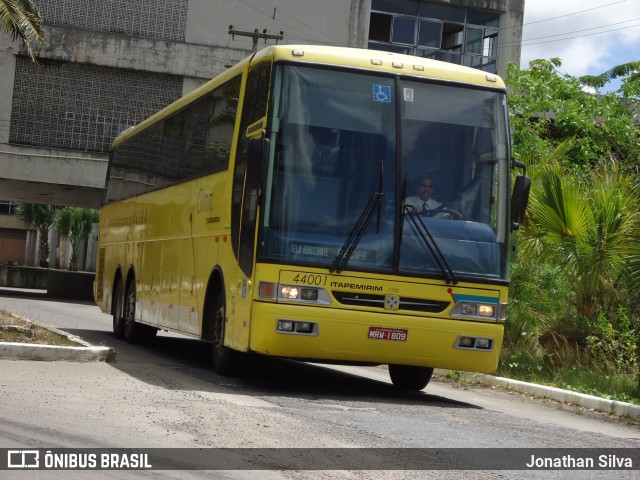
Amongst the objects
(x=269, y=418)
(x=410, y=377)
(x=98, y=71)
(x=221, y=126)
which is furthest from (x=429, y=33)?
(x=269, y=418)

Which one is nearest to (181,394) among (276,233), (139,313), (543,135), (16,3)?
(276,233)

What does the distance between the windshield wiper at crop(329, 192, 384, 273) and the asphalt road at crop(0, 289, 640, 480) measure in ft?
4.70

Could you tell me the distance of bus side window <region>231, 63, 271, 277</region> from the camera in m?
12.3

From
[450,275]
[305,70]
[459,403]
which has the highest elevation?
[305,70]

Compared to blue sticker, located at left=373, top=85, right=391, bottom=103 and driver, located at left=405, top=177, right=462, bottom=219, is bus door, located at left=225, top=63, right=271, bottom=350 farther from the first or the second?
driver, located at left=405, top=177, right=462, bottom=219

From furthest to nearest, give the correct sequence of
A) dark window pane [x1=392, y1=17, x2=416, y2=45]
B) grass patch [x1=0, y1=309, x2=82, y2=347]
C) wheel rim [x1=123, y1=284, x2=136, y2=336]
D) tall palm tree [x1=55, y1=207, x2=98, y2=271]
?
1. tall palm tree [x1=55, y1=207, x2=98, y2=271]
2. dark window pane [x1=392, y1=17, x2=416, y2=45]
3. wheel rim [x1=123, y1=284, x2=136, y2=336]
4. grass patch [x1=0, y1=309, x2=82, y2=347]

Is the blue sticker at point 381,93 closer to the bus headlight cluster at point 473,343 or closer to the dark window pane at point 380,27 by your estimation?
the bus headlight cluster at point 473,343

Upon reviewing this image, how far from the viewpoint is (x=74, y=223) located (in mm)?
70000

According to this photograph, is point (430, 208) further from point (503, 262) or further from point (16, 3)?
point (16, 3)

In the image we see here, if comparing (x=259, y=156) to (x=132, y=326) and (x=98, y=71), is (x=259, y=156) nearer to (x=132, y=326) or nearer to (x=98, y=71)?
(x=132, y=326)

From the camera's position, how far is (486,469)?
8.07 metres

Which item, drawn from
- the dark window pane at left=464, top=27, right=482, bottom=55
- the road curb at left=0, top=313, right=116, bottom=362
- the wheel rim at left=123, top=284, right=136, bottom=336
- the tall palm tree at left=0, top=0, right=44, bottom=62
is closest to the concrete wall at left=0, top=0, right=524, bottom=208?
the dark window pane at left=464, top=27, right=482, bottom=55

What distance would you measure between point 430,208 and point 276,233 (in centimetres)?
170

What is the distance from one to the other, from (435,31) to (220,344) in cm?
3200
